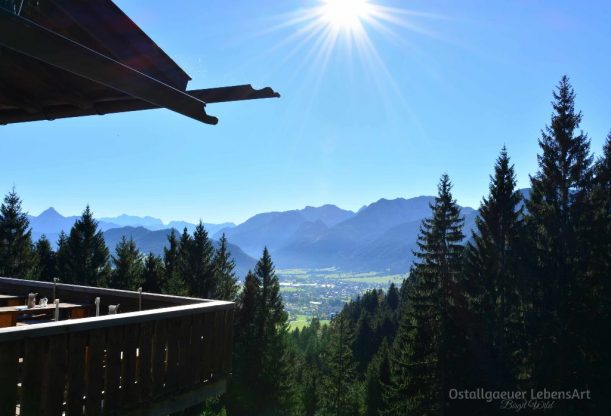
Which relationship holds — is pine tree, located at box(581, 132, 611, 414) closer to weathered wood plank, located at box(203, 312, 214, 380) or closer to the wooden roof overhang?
weathered wood plank, located at box(203, 312, 214, 380)

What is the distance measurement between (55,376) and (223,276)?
42.4 meters

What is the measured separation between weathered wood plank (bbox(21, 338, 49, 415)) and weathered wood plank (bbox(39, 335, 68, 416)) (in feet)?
0.12

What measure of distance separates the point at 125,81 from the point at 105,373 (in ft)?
9.17

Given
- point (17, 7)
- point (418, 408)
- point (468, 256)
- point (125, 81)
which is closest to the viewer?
point (17, 7)

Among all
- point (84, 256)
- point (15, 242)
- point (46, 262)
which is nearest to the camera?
point (15, 242)

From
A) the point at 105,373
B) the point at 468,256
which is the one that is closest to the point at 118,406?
the point at 105,373

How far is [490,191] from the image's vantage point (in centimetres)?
3062

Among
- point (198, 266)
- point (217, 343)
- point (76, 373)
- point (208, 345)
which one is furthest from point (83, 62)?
point (198, 266)

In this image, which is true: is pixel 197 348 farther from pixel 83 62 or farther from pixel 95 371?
pixel 83 62

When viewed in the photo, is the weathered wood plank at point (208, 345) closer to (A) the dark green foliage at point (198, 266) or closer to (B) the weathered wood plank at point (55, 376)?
(B) the weathered wood plank at point (55, 376)

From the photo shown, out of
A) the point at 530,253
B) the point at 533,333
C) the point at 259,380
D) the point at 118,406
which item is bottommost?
the point at 259,380

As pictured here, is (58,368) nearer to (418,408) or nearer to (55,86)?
(55,86)

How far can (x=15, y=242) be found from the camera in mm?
34000

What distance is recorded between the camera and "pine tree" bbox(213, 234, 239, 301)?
4319 centimetres
